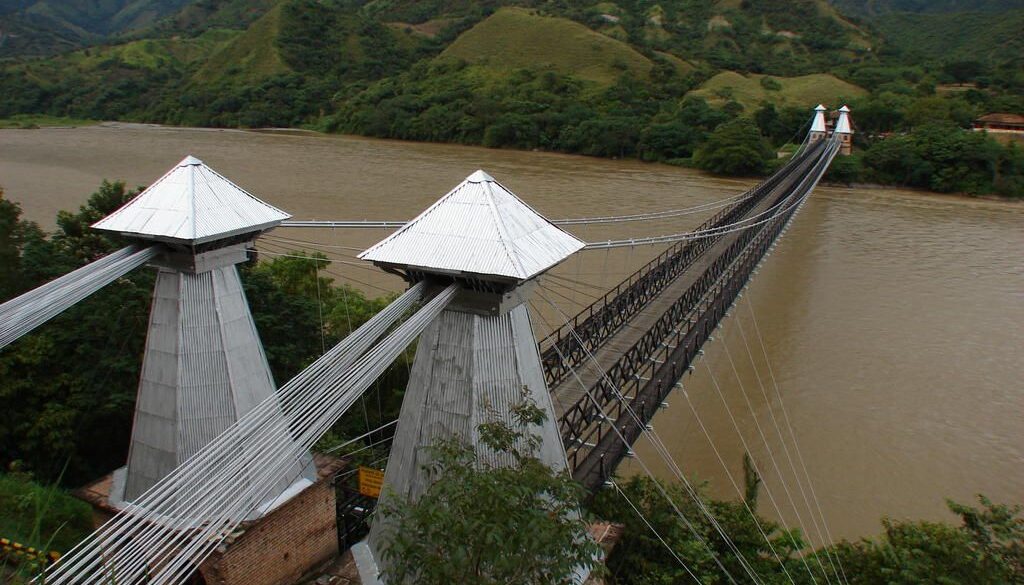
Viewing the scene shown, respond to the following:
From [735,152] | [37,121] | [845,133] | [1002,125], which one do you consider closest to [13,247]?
[735,152]

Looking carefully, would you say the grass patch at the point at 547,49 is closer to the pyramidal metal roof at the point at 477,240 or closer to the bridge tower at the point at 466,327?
the pyramidal metal roof at the point at 477,240

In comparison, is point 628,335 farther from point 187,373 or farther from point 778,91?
point 778,91

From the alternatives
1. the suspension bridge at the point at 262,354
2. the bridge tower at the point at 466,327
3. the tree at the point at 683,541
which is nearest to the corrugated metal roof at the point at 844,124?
the tree at the point at 683,541

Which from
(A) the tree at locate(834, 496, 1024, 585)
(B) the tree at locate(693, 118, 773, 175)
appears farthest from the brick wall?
(B) the tree at locate(693, 118, 773, 175)

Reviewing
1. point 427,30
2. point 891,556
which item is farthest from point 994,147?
point 427,30

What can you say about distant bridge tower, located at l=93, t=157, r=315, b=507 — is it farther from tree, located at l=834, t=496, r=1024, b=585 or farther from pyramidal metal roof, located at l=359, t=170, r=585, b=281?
tree, located at l=834, t=496, r=1024, b=585

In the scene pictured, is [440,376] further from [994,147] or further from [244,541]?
[994,147]
